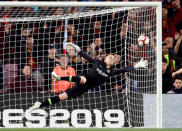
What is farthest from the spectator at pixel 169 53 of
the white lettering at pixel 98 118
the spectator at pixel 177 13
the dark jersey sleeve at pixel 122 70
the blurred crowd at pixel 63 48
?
the white lettering at pixel 98 118

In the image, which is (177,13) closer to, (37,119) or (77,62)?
(77,62)

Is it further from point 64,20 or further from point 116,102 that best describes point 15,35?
point 116,102

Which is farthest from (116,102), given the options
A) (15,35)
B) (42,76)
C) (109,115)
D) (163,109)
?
(15,35)

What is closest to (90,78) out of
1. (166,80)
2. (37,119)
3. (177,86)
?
(37,119)

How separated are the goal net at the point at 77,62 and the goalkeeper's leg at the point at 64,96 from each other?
0.22 meters

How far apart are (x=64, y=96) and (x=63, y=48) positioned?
5.14 feet

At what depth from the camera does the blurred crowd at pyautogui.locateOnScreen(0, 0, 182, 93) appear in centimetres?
1010

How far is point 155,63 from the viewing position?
9891mm

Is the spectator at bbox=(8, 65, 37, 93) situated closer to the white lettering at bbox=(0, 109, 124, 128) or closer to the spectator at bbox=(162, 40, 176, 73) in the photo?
the white lettering at bbox=(0, 109, 124, 128)

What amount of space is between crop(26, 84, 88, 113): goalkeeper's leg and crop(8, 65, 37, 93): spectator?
984 mm

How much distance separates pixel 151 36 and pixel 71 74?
1771 mm

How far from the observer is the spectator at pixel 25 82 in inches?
409

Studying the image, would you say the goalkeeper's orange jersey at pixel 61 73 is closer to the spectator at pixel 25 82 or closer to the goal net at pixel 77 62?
the goal net at pixel 77 62

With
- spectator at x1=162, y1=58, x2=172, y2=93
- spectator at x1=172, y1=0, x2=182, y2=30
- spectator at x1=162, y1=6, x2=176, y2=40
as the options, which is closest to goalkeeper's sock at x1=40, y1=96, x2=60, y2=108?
spectator at x1=162, y1=58, x2=172, y2=93
